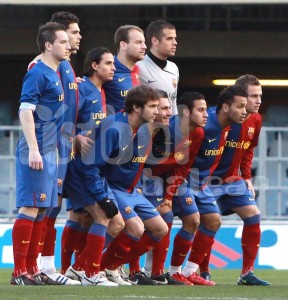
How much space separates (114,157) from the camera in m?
9.04

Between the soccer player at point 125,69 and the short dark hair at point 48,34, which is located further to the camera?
the soccer player at point 125,69

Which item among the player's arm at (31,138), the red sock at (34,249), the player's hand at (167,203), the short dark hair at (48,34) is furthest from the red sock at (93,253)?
the short dark hair at (48,34)

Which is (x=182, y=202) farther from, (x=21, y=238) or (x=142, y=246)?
(x=21, y=238)

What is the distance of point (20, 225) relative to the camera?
8.68 meters

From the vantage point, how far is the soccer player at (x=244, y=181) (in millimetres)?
9703

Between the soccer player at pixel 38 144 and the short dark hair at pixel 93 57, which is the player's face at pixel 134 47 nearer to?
the short dark hair at pixel 93 57

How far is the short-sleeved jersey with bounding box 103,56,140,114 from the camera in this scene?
955 centimetres

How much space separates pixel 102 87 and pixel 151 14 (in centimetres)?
741

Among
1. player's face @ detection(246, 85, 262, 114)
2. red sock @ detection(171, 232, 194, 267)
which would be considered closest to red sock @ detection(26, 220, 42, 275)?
red sock @ detection(171, 232, 194, 267)

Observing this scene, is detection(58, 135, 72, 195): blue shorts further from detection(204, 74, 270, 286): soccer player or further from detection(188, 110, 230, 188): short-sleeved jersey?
detection(204, 74, 270, 286): soccer player

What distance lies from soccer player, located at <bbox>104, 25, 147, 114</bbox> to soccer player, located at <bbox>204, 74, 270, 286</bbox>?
81 cm

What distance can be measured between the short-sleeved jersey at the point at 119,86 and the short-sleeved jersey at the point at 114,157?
0.43 metres

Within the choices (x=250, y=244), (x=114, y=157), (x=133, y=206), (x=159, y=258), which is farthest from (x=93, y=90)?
(x=250, y=244)

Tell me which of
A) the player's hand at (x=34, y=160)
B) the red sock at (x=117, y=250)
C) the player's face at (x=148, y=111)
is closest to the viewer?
the player's hand at (x=34, y=160)
